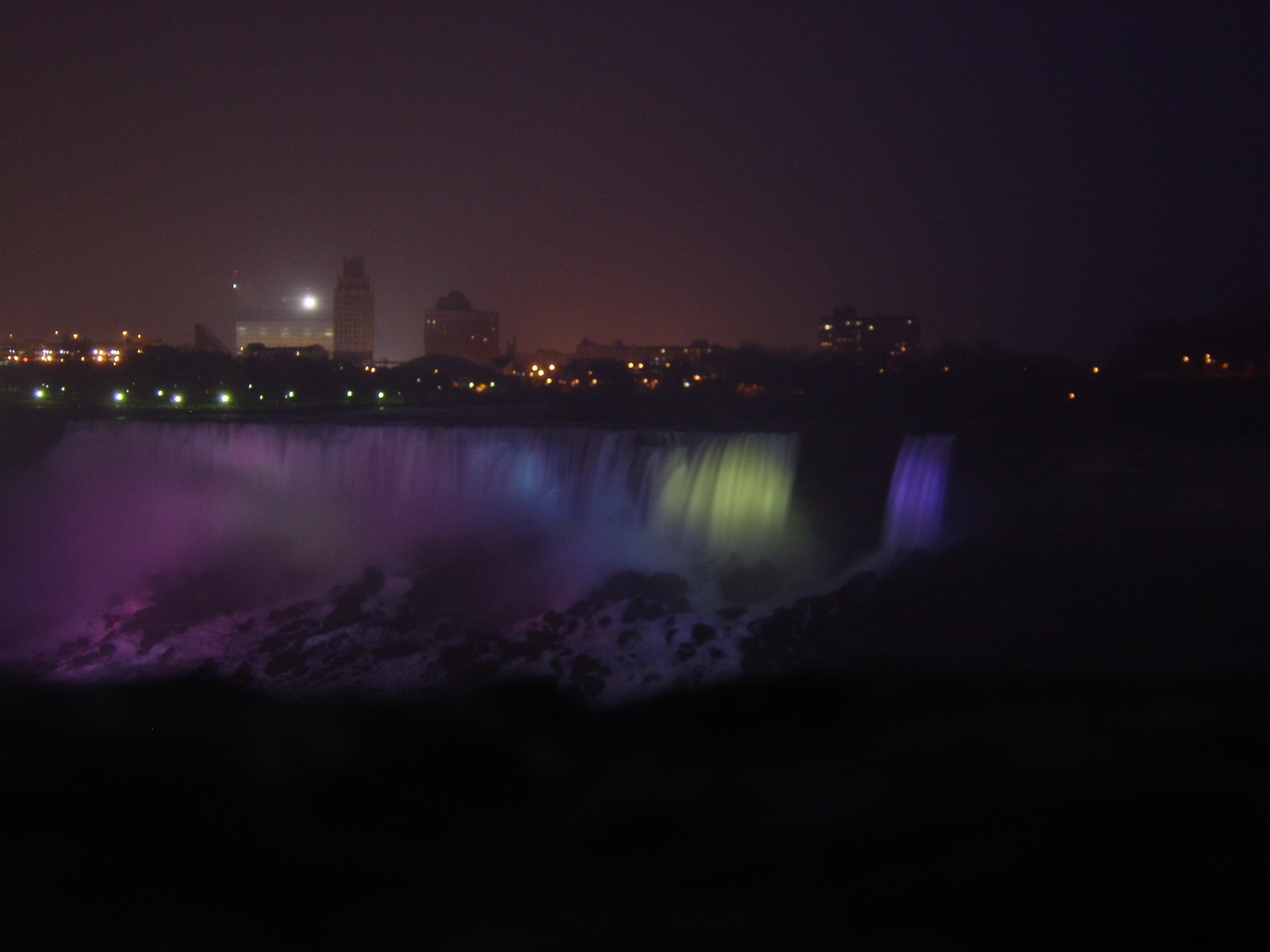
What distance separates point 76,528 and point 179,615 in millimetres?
3951

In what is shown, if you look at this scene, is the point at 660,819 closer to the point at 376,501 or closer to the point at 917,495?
the point at 917,495

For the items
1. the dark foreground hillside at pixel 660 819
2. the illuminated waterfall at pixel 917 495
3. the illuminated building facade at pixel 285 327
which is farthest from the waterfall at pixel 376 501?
the illuminated building facade at pixel 285 327

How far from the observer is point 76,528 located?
50.5 ft

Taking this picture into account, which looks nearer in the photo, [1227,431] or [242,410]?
[1227,431]

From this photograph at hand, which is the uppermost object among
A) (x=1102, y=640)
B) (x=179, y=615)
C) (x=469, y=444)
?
(x=469, y=444)

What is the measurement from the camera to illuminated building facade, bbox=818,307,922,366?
110 feet

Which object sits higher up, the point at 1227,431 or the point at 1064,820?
the point at 1227,431

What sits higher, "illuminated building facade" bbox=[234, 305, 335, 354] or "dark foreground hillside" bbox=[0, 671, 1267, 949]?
"illuminated building facade" bbox=[234, 305, 335, 354]

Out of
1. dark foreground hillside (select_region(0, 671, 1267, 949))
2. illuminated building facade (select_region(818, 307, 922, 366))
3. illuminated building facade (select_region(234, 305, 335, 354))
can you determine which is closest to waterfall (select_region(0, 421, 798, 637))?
dark foreground hillside (select_region(0, 671, 1267, 949))

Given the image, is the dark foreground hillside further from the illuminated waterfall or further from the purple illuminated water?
the illuminated waterfall

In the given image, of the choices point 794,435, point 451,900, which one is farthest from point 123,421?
point 451,900

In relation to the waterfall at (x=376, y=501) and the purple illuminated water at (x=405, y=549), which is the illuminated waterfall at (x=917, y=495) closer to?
the purple illuminated water at (x=405, y=549)

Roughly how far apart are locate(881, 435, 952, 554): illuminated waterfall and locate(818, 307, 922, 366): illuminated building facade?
16.8 meters

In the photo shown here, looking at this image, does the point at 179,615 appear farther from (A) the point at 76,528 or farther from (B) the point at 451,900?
(B) the point at 451,900
